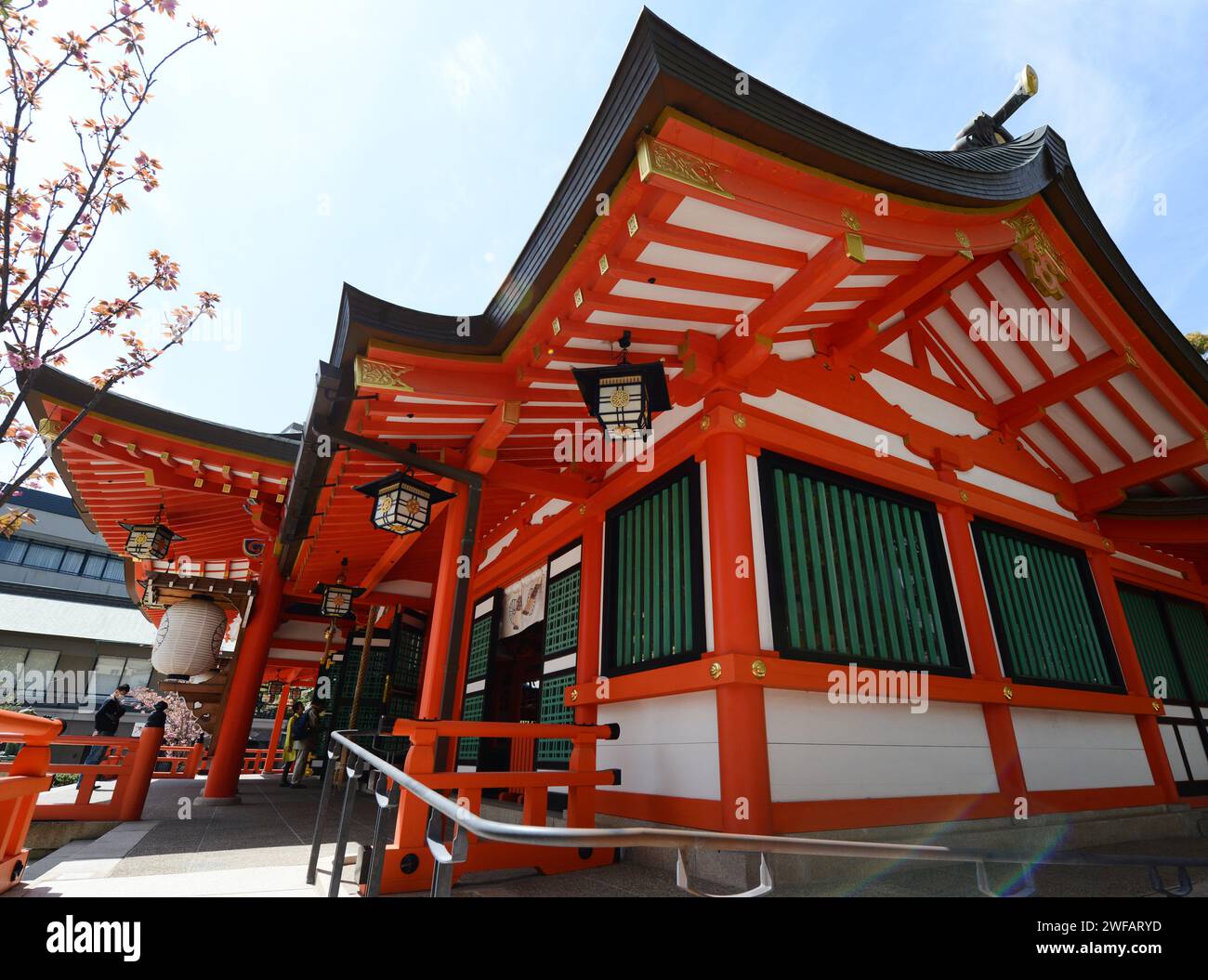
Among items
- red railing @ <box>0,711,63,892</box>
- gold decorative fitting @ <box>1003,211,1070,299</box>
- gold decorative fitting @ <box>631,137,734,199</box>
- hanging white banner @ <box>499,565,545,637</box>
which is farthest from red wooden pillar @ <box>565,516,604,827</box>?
gold decorative fitting @ <box>1003,211,1070,299</box>

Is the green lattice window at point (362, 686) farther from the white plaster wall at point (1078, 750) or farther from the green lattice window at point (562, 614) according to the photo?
the white plaster wall at point (1078, 750)

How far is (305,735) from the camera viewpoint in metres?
11.5

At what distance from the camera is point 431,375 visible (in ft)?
13.4

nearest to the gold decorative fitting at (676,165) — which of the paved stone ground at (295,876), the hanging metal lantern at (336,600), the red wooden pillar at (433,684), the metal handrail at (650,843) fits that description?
the metal handrail at (650,843)

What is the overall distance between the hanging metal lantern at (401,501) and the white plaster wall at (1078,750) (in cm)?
540

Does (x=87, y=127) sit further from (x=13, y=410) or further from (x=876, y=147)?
(x=876, y=147)

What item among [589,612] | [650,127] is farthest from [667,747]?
[650,127]

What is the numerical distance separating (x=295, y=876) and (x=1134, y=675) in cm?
803

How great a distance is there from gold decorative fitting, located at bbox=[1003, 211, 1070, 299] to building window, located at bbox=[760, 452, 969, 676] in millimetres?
2173

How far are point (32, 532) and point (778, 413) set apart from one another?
3152cm

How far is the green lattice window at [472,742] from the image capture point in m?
7.45

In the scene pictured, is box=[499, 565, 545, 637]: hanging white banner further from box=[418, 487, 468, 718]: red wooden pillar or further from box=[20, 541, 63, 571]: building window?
box=[20, 541, 63, 571]: building window

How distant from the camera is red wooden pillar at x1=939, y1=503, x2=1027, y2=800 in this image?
4848 millimetres
